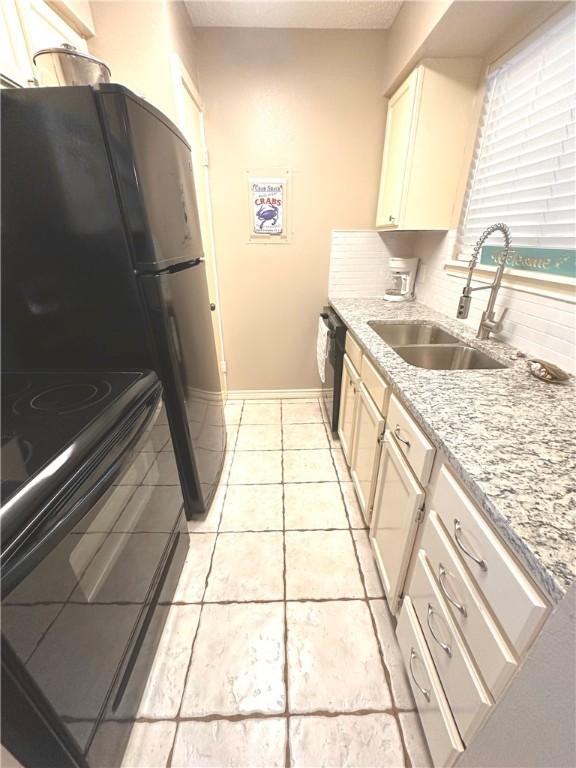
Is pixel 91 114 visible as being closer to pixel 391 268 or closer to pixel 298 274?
pixel 298 274

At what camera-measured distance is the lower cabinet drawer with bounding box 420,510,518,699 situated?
587 millimetres

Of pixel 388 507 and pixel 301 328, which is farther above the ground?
pixel 301 328

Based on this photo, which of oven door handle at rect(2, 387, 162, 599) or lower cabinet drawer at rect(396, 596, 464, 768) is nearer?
oven door handle at rect(2, 387, 162, 599)

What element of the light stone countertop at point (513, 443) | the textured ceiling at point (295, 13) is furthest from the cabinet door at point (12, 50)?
the light stone countertop at point (513, 443)

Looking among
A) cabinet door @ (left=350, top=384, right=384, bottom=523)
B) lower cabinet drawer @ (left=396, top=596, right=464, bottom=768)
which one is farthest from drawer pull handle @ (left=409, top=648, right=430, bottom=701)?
cabinet door @ (left=350, top=384, right=384, bottom=523)

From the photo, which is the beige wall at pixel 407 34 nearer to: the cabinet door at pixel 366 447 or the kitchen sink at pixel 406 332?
the kitchen sink at pixel 406 332

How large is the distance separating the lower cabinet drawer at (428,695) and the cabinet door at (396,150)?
2.03 metres

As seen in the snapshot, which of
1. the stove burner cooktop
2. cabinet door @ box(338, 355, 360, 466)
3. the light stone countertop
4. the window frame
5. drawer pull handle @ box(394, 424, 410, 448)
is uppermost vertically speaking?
the window frame

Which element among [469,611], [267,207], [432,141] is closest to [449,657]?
[469,611]

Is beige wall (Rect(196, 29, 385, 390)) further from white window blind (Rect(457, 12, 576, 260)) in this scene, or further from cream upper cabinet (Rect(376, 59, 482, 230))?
white window blind (Rect(457, 12, 576, 260))

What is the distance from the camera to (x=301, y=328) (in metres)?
2.74

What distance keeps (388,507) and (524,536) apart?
0.71 meters

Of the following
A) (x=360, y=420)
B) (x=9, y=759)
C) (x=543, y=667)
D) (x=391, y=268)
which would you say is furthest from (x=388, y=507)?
(x=391, y=268)

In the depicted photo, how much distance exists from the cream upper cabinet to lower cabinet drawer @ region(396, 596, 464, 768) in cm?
199
